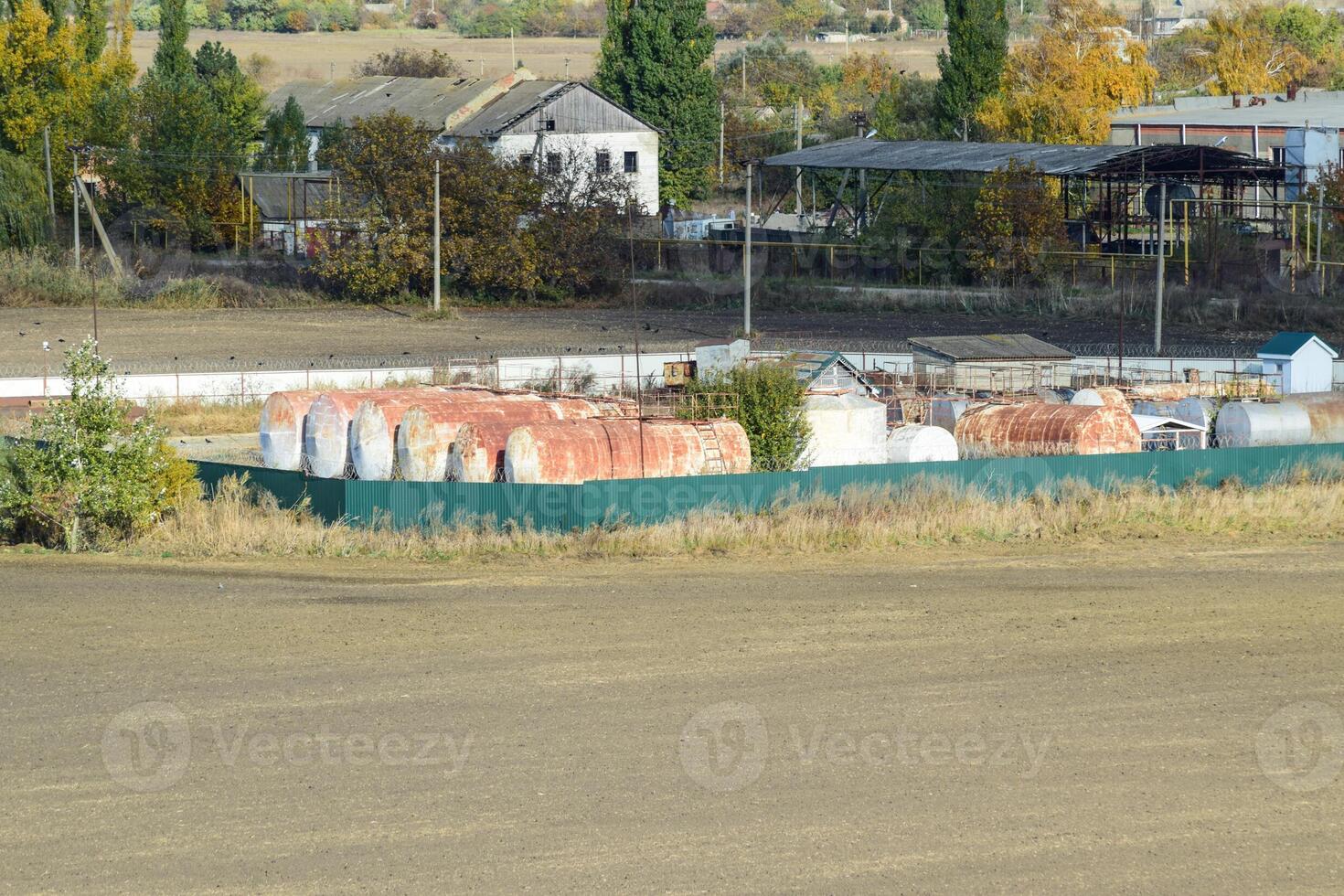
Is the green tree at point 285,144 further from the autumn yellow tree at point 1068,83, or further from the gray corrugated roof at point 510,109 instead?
the autumn yellow tree at point 1068,83

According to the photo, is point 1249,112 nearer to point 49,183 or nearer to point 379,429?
point 49,183

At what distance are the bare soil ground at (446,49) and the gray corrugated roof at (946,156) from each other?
6577 centimetres

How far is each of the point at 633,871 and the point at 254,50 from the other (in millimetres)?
140608

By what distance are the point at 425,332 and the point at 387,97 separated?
32973 millimetres

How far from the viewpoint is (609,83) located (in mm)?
82250

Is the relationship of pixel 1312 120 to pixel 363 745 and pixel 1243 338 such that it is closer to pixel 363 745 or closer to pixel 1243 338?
pixel 1243 338

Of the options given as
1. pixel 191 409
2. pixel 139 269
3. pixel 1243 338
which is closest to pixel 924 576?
pixel 191 409

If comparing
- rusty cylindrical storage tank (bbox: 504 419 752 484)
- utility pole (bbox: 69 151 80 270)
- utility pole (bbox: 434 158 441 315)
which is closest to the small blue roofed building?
rusty cylindrical storage tank (bbox: 504 419 752 484)

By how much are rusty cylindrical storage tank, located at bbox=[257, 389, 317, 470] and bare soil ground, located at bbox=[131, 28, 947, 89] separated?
101 metres

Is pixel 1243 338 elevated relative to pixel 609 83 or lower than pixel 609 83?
lower

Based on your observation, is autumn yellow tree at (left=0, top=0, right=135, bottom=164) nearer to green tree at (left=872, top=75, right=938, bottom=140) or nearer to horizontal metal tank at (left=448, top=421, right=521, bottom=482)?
green tree at (left=872, top=75, right=938, bottom=140)

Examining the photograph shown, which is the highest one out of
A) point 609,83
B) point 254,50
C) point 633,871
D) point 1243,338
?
point 254,50

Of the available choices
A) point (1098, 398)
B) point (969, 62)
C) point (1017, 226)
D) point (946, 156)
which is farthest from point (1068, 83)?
point (1098, 398)

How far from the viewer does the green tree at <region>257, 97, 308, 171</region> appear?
245 feet
